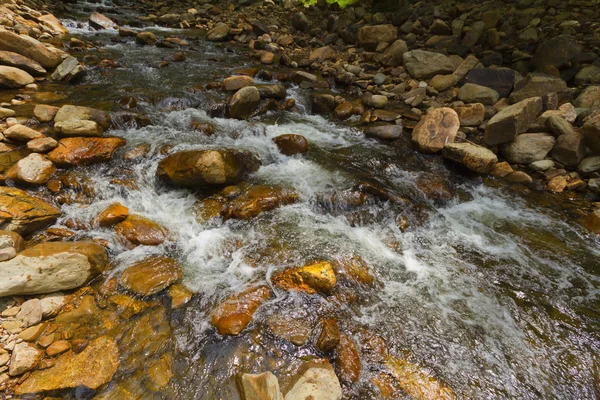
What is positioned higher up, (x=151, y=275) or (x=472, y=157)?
(x=472, y=157)

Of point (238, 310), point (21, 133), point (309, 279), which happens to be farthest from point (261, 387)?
point (21, 133)

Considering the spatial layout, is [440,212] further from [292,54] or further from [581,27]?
[292,54]

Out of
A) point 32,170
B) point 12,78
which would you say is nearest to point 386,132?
point 32,170

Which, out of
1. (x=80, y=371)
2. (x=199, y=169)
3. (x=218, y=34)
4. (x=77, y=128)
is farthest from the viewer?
(x=218, y=34)

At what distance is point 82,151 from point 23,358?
3.20m

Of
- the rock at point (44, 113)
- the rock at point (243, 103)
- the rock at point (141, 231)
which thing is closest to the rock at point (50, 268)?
the rock at point (141, 231)

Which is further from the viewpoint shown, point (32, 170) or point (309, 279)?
point (32, 170)

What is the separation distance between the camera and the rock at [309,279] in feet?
10.8

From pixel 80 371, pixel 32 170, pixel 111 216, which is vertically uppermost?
pixel 32 170

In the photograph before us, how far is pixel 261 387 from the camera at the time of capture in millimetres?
2297

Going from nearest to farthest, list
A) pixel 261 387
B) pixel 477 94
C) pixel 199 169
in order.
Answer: pixel 261 387, pixel 199 169, pixel 477 94

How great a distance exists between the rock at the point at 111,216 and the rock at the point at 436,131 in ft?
18.3

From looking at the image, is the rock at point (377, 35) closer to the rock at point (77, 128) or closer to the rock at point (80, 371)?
the rock at point (77, 128)

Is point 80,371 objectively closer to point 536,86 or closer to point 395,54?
point 536,86
